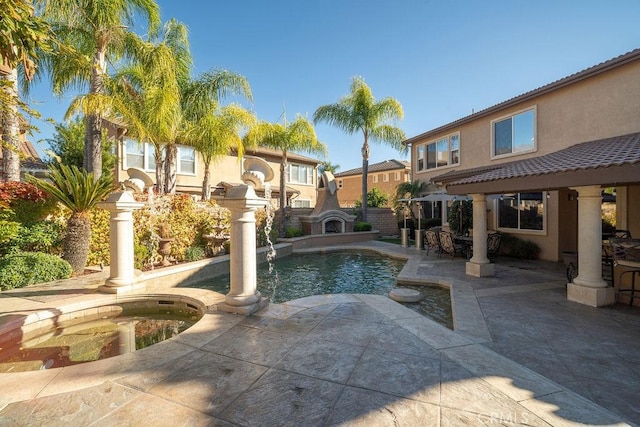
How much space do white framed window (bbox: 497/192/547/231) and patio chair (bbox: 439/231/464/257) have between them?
345 cm

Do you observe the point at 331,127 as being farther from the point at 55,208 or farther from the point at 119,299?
the point at 119,299

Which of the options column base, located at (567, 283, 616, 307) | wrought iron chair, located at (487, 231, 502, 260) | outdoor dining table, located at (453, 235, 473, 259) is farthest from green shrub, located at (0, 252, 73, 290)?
wrought iron chair, located at (487, 231, 502, 260)

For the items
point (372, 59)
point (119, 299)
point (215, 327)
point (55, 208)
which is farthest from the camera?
point (372, 59)

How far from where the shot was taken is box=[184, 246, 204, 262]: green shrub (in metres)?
11.5

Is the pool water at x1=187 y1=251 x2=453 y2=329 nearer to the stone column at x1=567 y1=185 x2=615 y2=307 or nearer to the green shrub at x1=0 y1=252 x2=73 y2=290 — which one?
the stone column at x1=567 y1=185 x2=615 y2=307

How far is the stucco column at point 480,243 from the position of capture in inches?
363

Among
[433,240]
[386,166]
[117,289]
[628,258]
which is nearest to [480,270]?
[628,258]

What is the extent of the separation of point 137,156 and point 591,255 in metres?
21.8

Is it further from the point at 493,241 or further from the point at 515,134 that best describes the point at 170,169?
the point at 515,134

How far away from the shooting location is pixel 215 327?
488 centimetres

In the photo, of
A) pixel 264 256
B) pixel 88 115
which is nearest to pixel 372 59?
pixel 264 256

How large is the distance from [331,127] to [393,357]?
19.3 m

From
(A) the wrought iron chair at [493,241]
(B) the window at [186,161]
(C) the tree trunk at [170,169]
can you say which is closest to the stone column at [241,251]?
(A) the wrought iron chair at [493,241]

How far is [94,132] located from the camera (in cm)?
1067
